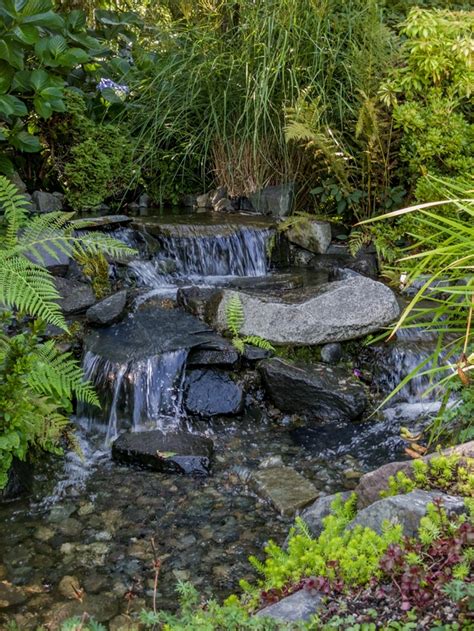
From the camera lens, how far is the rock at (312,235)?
248 inches

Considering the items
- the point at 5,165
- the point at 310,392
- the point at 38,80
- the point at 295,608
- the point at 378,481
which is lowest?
the point at 310,392

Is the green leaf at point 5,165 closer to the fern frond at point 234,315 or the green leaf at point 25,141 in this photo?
the green leaf at point 25,141

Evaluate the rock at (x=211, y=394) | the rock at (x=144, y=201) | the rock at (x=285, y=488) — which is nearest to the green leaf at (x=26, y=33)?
the rock at (x=144, y=201)

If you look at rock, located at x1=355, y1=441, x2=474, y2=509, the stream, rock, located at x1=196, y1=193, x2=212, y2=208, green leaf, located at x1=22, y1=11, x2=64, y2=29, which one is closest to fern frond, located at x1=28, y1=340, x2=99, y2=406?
the stream

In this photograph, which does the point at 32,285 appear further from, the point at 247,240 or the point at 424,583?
the point at 247,240

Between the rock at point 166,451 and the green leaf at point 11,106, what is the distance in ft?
10.5

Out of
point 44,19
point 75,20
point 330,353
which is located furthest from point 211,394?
point 75,20

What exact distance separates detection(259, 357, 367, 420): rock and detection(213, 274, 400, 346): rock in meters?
0.26

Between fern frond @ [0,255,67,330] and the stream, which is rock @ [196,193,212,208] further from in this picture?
fern frond @ [0,255,67,330]

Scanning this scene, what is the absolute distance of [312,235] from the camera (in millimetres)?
6312

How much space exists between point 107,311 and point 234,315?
0.89 m

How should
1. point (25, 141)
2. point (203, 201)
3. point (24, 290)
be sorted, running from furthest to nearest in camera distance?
point (203, 201) → point (25, 141) → point (24, 290)

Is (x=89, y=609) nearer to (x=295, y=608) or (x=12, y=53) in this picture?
(x=295, y=608)

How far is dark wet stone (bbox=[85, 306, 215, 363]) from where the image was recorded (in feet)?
14.5
